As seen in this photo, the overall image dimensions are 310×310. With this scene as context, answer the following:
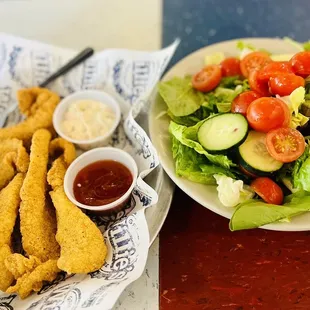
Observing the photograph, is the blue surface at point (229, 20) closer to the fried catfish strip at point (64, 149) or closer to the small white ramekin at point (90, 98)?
the small white ramekin at point (90, 98)

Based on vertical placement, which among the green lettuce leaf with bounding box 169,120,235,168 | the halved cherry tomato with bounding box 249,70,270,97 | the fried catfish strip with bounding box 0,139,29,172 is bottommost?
the fried catfish strip with bounding box 0,139,29,172

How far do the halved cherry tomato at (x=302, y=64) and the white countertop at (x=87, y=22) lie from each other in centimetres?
95

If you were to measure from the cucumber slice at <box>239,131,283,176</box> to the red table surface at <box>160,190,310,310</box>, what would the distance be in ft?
0.82

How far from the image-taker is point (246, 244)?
180 centimetres

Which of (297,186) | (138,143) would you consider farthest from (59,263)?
(297,186)

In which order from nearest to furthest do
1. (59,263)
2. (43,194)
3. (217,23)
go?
(59,263), (43,194), (217,23)

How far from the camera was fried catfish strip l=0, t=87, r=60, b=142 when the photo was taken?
81.7 inches

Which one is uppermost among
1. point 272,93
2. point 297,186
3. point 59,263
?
point 272,93

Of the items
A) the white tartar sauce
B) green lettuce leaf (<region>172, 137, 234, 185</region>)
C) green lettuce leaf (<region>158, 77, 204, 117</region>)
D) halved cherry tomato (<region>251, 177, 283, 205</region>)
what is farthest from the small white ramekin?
halved cherry tomato (<region>251, 177, 283, 205</region>)

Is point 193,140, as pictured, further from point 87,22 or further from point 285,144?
point 87,22

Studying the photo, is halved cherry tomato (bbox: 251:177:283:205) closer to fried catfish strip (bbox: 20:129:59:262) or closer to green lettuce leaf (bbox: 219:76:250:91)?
green lettuce leaf (bbox: 219:76:250:91)

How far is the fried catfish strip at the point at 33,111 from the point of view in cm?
207

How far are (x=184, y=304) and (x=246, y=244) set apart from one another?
0.32 meters

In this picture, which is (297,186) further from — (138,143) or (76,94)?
(76,94)
